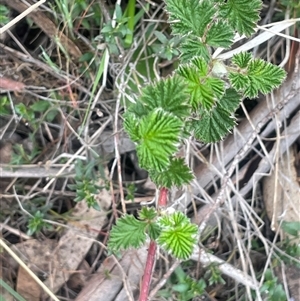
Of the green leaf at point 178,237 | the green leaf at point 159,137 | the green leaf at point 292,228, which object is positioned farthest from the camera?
the green leaf at point 292,228

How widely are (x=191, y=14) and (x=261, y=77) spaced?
0.50ft

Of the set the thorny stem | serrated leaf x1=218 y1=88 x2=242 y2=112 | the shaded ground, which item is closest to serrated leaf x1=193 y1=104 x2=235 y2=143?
serrated leaf x1=218 y1=88 x2=242 y2=112

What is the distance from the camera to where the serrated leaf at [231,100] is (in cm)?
89

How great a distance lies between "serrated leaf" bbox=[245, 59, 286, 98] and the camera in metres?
0.88

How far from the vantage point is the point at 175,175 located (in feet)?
2.84

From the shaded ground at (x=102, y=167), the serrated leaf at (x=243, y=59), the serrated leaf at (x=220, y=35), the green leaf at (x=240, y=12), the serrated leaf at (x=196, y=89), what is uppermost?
the green leaf at (x=240, y=12)

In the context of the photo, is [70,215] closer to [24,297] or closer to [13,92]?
[24,297]

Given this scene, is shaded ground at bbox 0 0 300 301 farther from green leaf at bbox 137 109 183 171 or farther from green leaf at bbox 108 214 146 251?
green leaf at bbox 137 109 183 171

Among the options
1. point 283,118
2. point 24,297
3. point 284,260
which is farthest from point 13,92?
point 284,260

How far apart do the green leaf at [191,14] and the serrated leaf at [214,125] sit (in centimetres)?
14

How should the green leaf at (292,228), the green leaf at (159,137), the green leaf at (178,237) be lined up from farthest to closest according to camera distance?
the green leaf at (292,228) < the green leaf at (178,237) < the green leaf at (159,137)

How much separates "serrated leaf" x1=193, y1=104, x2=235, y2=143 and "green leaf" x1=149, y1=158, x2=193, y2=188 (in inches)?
2.3

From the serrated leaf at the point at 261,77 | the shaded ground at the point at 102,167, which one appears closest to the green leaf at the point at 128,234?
the serrated leaf at the point at 261,77

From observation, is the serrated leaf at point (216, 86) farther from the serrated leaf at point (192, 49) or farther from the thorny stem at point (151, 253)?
the thorny stem at point (151, 253)
